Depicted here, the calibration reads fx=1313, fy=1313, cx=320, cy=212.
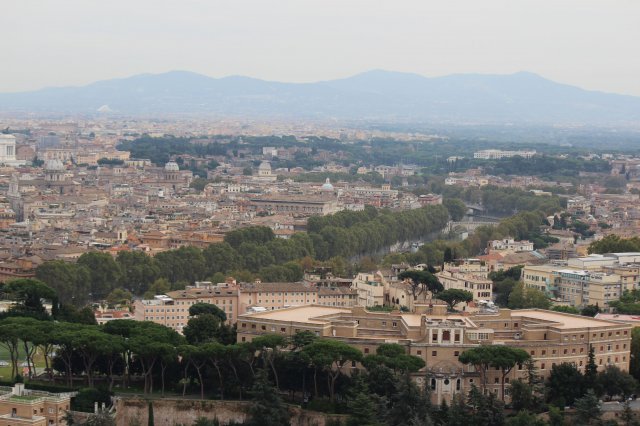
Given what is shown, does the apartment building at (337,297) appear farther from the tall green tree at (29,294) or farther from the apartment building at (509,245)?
the apartment building at (509,245)

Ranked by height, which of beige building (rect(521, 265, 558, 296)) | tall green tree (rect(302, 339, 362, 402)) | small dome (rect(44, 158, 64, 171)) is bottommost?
small dome (rect(44, 158, 64, 171))

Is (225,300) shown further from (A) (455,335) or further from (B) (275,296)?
(A) (455,335)

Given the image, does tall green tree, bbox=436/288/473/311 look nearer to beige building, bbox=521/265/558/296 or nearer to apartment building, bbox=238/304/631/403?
apartment building, bbox=238/304/631/403

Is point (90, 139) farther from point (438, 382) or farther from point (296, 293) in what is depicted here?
point (438, 382)

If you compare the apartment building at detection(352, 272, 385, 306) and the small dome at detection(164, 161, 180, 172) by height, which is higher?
the apartment building at detection(352, 272, 385, 306)

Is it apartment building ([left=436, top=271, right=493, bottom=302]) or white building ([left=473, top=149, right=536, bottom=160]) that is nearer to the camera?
apartment building ([left=436, top=271, right=493, bottom=302])

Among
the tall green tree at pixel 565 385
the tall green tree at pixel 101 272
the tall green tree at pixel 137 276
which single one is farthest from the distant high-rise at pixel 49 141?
the tall green tree at pixel 565 385

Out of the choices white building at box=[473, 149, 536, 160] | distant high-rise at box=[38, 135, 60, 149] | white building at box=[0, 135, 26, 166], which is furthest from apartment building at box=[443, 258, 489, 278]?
distant high-rise at box=[38, 135, 60, 149]
